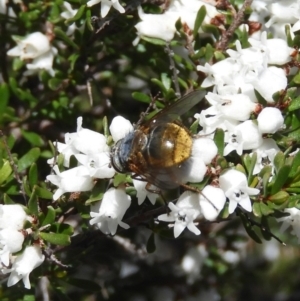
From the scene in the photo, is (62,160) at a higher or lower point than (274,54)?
lower

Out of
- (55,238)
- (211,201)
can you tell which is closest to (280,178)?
(211,201)

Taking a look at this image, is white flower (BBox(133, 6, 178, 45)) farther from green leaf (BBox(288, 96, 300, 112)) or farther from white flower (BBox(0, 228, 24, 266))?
white flower (BBox(0, 228, 24, 266))

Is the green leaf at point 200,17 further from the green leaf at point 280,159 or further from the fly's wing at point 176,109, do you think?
the green leaf at point 280,159

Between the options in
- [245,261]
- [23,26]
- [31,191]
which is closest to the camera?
→ [31,191]

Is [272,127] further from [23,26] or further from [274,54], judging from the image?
[23,26]

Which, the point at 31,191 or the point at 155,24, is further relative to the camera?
the point at 155,24

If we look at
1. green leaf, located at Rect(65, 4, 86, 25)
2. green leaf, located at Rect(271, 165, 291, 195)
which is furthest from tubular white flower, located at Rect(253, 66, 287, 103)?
green leaf, located at Rect(65, 4, 86, 25)

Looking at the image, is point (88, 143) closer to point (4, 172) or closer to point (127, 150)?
point (127, 150)

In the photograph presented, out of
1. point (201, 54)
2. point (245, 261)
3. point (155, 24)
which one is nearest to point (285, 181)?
point (201, 54)
